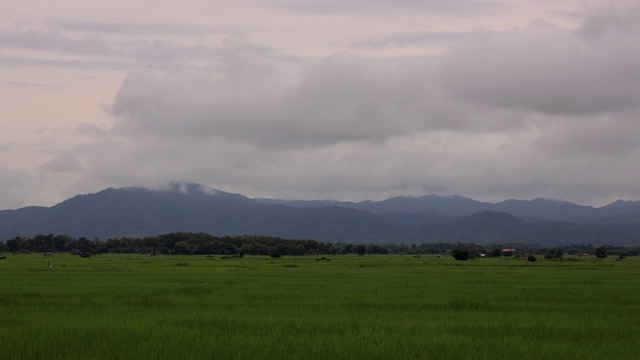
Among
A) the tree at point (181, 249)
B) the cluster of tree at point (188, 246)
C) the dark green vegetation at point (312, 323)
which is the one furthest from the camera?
the tree at point (181, 249)

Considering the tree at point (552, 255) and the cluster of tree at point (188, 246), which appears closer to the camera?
the tree at point (552, 255)

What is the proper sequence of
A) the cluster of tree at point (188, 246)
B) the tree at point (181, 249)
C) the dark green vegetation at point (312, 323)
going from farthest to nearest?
1. the tree at point (181, 249)
2. the cluster of tree at point (188, 246)
3. the dark green vegetation at point (312, 323)

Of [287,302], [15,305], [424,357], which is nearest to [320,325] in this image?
[424,357]

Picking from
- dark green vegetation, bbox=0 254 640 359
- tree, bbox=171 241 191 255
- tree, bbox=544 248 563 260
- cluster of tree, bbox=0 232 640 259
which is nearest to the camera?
dark green vegetation, bbox=0 254 640 359

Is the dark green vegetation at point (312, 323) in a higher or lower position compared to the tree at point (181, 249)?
lower

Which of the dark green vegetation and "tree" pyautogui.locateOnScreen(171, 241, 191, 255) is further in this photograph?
"tree" pyautogui.locateOnScreen(171, 241, 191, 255)

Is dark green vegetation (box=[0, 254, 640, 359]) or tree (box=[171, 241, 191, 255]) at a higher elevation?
tree (box=[171, 241, 191, 255])

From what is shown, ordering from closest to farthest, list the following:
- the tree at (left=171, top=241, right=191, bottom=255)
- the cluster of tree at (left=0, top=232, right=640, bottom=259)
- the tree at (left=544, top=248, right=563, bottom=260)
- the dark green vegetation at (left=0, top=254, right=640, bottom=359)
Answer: the dark green vegetation at (left=0, top=254, right=640, bottom=359) → the tree at (left=544, top=248, right=563, bottom=260) → the cluster of tree at (left=0, top=232, right=640, bottom=259) → the tree at (left=171, top=241, right=191, bottom=255)

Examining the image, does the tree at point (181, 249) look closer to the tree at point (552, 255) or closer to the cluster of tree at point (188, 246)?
the cluster of tree at point (188, 246)

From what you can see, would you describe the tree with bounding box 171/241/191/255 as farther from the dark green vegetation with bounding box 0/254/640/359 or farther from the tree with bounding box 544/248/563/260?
the dark green vegetation with bounding box 0/254/640/359

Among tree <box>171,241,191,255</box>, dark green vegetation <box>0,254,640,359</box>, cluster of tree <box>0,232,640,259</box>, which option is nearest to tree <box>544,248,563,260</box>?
cluster of tree <box>0,232,640,259</box>

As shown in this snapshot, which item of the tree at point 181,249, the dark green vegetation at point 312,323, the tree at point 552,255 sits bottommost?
the dark green vegetation at point 312,323

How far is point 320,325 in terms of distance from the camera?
18.2 meters

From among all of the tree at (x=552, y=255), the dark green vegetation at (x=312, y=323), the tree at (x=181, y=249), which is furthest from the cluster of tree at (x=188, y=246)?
the dark green vegetation at (x=312, y=323)
